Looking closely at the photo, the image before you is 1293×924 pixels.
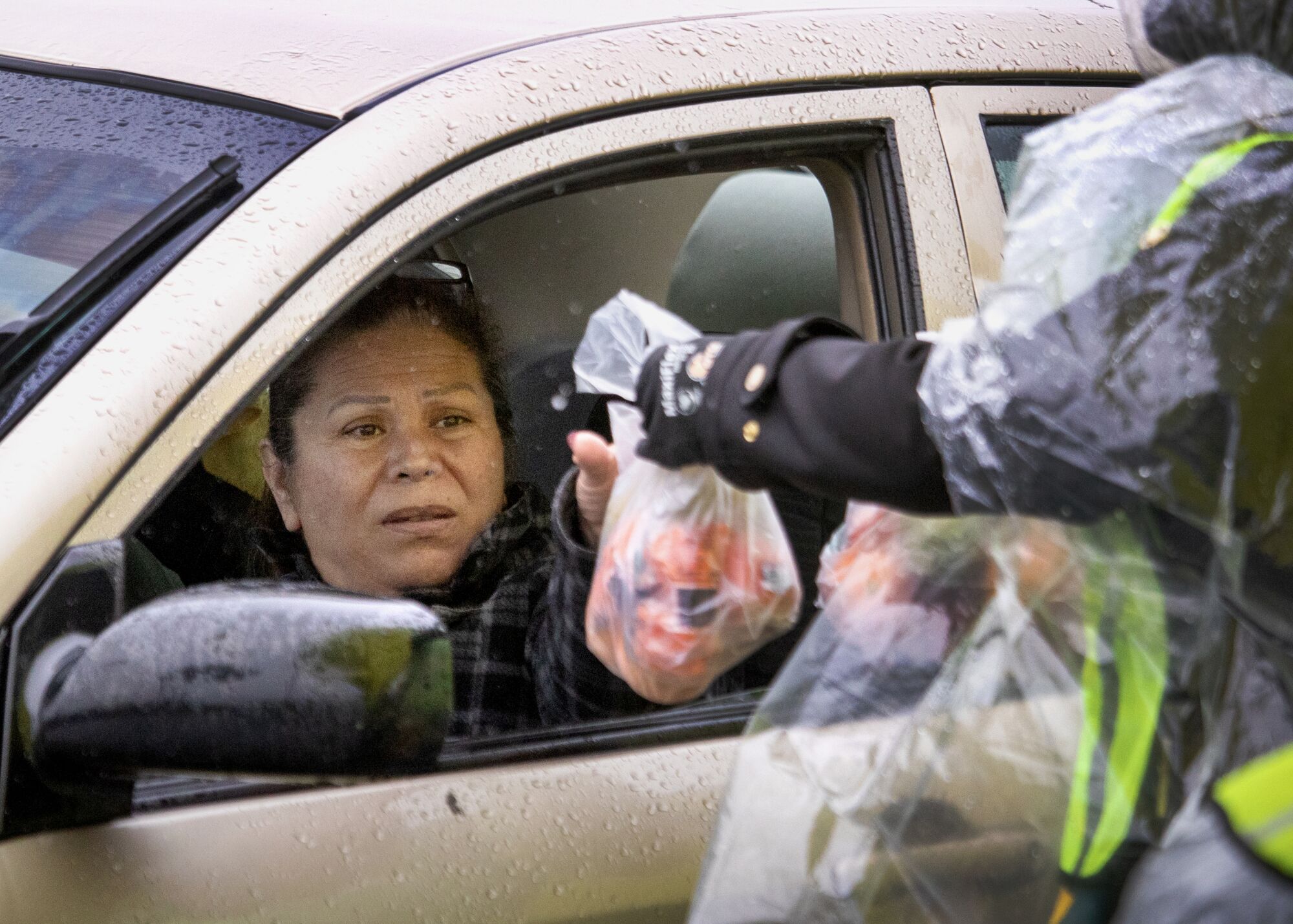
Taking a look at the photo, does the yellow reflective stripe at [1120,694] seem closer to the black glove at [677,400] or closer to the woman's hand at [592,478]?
the black glove at [677,400]

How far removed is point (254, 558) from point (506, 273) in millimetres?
712

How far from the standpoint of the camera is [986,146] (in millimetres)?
1785

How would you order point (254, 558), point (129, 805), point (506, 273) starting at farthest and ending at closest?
point (506, 273)
point (254, 558)
point (129, 805)

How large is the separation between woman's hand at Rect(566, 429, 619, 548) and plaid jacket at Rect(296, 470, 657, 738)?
1.0 inches

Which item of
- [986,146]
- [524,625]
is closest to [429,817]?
[524,625]

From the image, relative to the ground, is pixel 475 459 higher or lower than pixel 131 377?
lower

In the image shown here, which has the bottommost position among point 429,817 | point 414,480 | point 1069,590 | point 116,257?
point 429,817

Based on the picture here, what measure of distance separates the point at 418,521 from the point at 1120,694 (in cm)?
128

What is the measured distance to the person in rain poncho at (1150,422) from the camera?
95 centimetres

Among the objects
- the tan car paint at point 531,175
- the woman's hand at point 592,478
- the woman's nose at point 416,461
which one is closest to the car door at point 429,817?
the tan car paint at point 531,175

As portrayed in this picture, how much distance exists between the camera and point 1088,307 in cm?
101

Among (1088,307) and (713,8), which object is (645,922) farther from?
(713,8)

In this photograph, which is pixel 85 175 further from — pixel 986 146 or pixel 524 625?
pixel 986 146

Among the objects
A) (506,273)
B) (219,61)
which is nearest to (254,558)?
(506,273)
